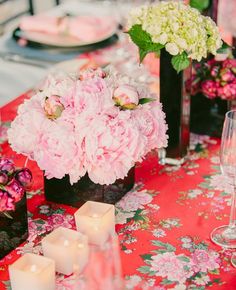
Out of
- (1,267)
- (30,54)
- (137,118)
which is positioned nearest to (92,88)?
(137,118)

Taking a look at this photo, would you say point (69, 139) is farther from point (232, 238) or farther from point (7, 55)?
point (7, 55)

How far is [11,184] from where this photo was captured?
1.33 meters

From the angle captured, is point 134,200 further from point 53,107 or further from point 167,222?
point 53,107

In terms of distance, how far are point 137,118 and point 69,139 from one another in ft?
0.55

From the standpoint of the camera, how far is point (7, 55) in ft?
7.86

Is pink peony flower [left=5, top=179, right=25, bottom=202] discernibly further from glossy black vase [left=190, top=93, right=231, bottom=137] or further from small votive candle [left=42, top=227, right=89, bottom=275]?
glossy black vase [left=190, top=93, right=231, bottom=137]

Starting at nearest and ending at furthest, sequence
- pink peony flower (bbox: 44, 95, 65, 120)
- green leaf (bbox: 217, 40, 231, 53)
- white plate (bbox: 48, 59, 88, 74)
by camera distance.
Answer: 1. pink peony flower (bbox: 44, 95, 65, 120)
2. green leaf (bbox: 217, 40, 231, 53)
3. white plate (bbox: 48, 59, 88, 74)

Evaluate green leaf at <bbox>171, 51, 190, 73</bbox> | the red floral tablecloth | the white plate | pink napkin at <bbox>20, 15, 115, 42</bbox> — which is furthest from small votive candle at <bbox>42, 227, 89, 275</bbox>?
pink napkin at <bbox>20, 15, 115, 42</bbox>

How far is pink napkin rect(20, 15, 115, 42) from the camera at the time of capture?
97.3 inches

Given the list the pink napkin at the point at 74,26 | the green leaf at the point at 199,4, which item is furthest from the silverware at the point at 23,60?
the green leaf at the point at 199,4

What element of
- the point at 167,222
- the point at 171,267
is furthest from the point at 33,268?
the point at 167,222

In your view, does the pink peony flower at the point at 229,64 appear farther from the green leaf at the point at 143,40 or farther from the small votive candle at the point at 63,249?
the small votive candle at the point at 63,249

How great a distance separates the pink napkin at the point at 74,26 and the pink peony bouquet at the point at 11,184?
120 cm

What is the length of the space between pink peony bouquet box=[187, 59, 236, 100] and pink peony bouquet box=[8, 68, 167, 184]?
0.39 m
